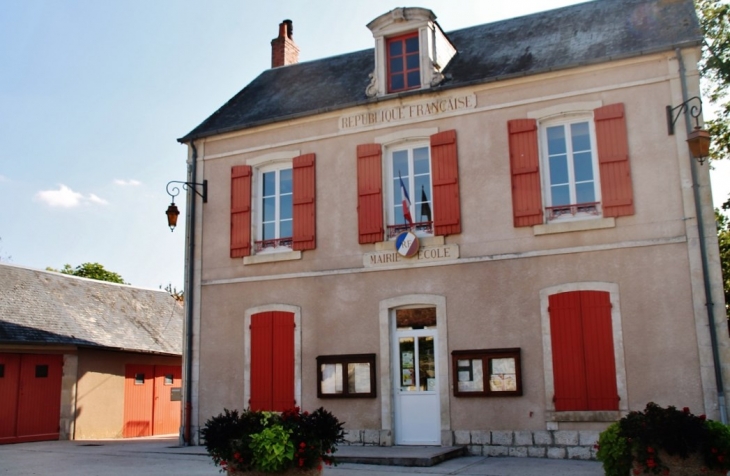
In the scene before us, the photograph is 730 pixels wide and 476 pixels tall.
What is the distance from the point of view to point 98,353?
52.0 ft

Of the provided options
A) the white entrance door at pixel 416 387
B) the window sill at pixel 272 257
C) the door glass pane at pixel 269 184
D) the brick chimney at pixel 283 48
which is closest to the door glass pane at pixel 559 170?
the white entrance door at pixel 416 387

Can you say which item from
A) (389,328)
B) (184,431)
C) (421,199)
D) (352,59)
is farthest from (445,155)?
(184,431)

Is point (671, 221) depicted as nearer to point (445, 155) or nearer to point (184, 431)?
point (445, 155)

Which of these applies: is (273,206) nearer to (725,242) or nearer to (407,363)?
(407,363)

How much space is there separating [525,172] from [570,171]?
63cm

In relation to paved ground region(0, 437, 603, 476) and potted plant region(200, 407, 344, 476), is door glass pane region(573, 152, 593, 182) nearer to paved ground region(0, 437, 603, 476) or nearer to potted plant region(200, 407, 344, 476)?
paved ground region(0, 437, 603, 476)

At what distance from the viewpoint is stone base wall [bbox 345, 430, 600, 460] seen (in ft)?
31.7

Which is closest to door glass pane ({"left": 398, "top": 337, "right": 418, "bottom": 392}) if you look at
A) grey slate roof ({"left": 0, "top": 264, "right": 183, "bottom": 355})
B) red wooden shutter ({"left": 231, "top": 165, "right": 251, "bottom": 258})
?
red wooden shutter ({"left": 231, "top": 165, "right": 251, "bottom": 258})

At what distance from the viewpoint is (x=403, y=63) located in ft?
39.2

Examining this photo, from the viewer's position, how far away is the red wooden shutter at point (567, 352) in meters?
9.78

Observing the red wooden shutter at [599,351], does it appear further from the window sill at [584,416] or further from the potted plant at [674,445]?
the potted plant at [674,445]

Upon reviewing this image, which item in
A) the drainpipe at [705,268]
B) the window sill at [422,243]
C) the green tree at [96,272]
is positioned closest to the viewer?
the drainpipe at [705,268]

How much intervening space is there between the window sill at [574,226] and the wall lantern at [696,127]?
1401mm

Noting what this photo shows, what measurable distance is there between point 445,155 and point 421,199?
77 cm
